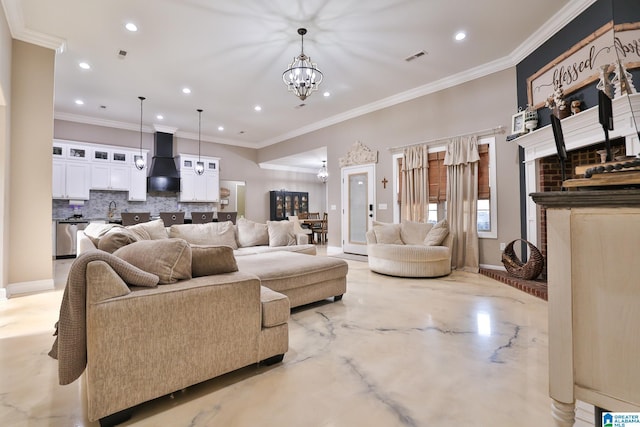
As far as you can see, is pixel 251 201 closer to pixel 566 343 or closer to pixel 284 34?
pixel 284 34

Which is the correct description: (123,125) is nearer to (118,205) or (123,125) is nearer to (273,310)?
(118,205)

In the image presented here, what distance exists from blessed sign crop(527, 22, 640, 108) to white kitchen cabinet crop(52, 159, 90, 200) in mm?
8724

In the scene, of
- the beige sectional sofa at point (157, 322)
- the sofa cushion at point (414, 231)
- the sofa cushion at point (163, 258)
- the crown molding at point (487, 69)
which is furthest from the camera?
the sofa cushion at point (414, 231)

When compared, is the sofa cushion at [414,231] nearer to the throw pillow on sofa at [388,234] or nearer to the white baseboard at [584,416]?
the throw pillow on sofa at [388,234]

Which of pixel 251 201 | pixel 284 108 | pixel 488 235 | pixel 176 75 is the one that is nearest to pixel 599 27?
pixel 488 235

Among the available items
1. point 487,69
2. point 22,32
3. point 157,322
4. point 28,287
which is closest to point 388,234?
point 487,69

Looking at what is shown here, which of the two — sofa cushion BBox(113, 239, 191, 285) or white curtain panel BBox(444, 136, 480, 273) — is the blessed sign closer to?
white curtain panel BBox(444, 136, 480, 273)

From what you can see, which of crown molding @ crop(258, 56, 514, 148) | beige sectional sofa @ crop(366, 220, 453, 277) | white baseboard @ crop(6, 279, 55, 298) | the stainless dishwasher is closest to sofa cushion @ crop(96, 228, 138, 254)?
white baseboard @ crop(6, 279, 55, 298)

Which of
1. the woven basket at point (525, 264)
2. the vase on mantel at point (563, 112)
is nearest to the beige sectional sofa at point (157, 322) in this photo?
the woven basket at point (525, 264)

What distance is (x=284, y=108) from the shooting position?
658cm

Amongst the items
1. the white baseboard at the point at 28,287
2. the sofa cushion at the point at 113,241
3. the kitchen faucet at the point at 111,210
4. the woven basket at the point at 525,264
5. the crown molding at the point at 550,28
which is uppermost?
the crown molding at the point at 550,28

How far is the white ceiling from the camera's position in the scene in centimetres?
337

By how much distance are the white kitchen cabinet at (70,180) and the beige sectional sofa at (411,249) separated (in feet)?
21.4

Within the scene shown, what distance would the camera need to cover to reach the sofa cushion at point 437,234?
458 centimetres
